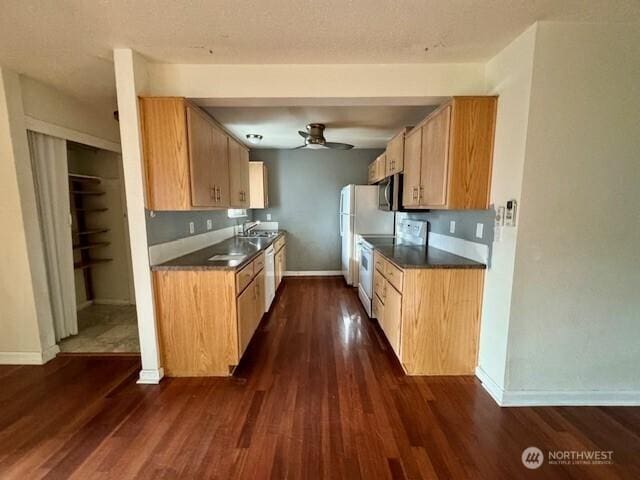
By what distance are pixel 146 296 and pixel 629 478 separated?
315 centimetres

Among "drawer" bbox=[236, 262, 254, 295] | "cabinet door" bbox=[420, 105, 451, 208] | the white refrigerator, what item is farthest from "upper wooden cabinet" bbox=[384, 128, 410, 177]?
"drawer" bbox=[236, 262, 254, 295]

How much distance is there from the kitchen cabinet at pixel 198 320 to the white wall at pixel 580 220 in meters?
2.07

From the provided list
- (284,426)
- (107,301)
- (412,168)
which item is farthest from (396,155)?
(107,301)

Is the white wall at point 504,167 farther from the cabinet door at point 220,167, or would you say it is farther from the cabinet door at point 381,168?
the cabinet door at point 220,167

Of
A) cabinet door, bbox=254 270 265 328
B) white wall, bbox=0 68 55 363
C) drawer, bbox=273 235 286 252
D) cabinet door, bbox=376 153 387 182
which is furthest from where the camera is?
drawer, bbox=273 235 286 252

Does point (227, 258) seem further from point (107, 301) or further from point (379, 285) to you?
point (107, 301)

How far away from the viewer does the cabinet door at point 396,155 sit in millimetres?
3016

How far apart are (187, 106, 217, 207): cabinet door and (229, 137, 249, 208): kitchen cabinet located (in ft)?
1.77

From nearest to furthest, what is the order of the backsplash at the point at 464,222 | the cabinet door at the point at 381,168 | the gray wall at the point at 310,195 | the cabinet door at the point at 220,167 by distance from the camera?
1. the backsplash at the point at 464,222
2. the cabinet door at the point at 220,167
3. the cabinet door at the point at 381,168
4. the gray wall at the point at 310,195

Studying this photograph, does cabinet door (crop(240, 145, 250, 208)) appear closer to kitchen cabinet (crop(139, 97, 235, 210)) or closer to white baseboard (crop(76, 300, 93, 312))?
kitchen cabinet (crop(139, 97, 235, 210))

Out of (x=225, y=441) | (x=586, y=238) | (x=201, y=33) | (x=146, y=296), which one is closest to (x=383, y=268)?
(x=586, y=238)

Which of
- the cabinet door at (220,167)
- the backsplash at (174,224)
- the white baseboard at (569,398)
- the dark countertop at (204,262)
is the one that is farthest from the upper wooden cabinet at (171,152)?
the white baseboard at (569,398)

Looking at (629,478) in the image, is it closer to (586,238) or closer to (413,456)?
(413,456)

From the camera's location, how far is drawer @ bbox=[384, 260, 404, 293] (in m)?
2.34
